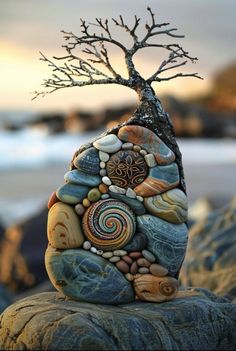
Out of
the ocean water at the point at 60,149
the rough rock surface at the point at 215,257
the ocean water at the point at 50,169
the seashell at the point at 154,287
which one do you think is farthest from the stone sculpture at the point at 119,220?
the ocean water at the point at 60,149

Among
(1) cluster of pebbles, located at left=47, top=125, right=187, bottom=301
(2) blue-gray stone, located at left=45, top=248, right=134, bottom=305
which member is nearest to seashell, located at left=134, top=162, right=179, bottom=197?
(1) cluster of pebbles, located at left=47, top=125, right=187, bottom=301

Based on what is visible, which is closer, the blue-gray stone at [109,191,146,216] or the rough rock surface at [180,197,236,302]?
the blue-gray stone at [109,191,146,216]

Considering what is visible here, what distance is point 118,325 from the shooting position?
418 cm

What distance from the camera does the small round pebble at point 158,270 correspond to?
4.50m

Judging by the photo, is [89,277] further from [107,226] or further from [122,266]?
[107,226]

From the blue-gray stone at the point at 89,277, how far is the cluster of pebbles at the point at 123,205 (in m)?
0.05

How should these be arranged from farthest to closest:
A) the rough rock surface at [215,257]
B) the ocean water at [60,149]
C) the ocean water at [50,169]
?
the ocean water at [60,149], the ocean water at [50,169], the rough rock surface at [215,257]

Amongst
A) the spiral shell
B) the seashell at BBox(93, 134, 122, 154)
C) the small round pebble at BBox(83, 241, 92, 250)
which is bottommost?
the small round pebble at BBox(83, 241, 92, 250)

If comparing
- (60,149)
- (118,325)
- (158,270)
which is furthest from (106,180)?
(60,149)

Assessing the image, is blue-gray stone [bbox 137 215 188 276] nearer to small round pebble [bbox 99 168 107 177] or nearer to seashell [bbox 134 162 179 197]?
seashell [bbox 134 162 179 197]

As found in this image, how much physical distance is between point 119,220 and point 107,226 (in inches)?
3.1

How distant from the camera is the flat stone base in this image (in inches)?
161

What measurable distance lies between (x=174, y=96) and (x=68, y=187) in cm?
3594

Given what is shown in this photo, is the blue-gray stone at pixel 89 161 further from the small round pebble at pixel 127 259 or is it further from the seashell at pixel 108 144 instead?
the small round pebble at pixel 127 259
